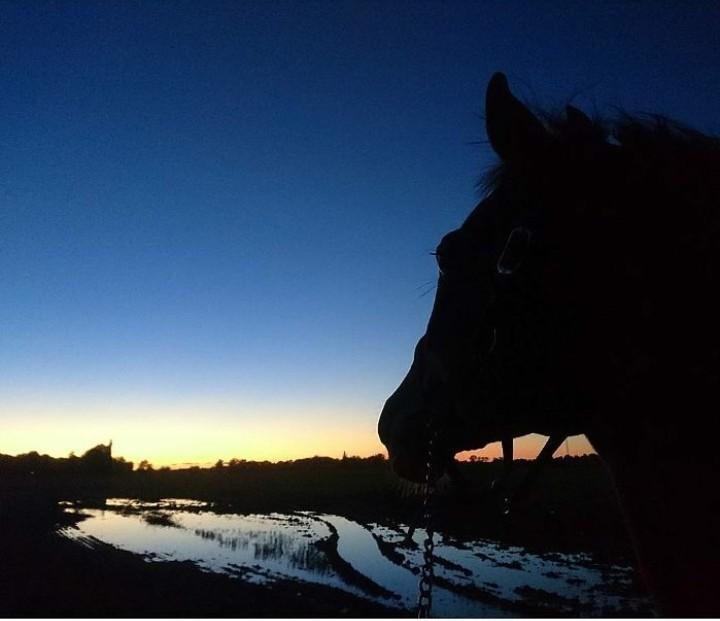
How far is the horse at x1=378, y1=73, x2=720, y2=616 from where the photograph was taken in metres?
1.41

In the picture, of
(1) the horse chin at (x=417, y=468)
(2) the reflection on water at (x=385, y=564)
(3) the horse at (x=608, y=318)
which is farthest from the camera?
(2) the reflection on water at (x=385, y=564)

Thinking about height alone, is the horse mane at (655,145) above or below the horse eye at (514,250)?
above

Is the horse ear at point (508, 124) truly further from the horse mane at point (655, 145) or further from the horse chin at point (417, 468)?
the horse chin at point (417, 468)

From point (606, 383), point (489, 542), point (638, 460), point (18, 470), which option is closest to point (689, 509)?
point (638, 460)

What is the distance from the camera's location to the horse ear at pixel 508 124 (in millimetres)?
1604

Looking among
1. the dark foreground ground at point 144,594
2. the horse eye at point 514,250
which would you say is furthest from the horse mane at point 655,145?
the dark foreground ground at point 144,594

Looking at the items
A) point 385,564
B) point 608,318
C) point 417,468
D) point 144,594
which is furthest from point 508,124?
point 385,564

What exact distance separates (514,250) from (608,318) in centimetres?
34

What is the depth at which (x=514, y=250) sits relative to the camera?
167 centimetres

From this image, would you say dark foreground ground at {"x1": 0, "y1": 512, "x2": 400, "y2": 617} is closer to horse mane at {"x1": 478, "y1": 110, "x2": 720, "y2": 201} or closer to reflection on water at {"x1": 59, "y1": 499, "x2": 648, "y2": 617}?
reflection on water at {"x1": 59, "y1": 499, "x2": 648, "y2": 617}

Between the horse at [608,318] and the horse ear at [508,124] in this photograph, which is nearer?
the horse at [608,318]

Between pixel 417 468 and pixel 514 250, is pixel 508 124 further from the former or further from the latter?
pixel 417 468

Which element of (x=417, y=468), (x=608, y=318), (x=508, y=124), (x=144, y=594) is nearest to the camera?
(x=608, y=318)

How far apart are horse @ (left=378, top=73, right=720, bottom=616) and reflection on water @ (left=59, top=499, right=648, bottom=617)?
43.5ft
